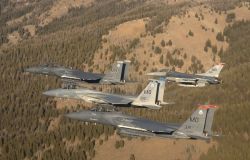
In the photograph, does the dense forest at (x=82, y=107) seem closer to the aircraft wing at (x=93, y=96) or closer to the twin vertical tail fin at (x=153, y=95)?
the aircraft wing at (x=93, y=96)

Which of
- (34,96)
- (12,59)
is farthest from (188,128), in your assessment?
(12,59)

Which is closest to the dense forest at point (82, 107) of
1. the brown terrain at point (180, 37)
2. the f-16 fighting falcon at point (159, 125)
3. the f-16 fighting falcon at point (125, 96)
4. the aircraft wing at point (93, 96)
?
the brown terrain at point (180, 37)

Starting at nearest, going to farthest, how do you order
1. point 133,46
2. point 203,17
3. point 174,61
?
point 174,61 → point 133,46 → point 203,17

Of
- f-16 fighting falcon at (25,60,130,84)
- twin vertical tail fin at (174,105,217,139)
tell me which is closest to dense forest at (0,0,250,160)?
f-16 fighting falcon at (25,60,130,84)

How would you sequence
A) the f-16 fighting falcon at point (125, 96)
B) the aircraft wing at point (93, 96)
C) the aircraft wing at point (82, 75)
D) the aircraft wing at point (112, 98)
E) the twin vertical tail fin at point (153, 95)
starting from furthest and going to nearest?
the aircraft wing at point (82, 75) < the aircraft wing at point (93, 96) < the aircraft wing at point (112, 98) < the f-16 fighting falcon at point (125, 96) < the twin vertical tail fin at point (153, 95)

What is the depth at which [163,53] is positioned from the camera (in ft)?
456

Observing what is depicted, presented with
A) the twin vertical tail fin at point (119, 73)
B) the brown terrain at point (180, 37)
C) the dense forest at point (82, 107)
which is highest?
the brown terrain at point (180, 37)

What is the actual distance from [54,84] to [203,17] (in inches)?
2338

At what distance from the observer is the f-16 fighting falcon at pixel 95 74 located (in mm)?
85000

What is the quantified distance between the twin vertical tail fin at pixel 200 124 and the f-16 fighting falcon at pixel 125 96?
27.9ft

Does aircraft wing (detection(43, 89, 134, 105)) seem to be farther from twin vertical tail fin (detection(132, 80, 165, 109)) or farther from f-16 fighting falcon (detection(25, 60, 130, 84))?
f-16 fighting falcon (detection(25, 60, 130, 84))

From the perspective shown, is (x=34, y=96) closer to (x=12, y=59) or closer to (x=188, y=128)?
(x=12, y=59)

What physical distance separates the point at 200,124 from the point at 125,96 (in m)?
19.5

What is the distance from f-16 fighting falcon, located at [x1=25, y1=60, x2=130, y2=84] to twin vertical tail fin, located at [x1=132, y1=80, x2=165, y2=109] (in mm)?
14133
